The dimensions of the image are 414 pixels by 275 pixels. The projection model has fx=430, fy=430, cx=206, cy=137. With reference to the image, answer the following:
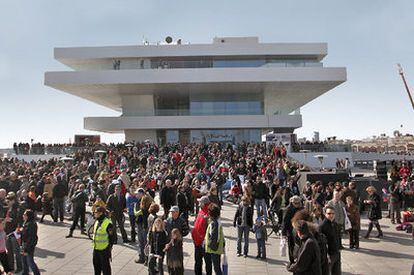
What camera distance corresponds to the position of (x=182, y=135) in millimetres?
47375

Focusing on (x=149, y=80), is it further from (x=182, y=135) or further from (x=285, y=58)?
(x=285, y=58)

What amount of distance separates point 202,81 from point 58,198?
30.2 metres

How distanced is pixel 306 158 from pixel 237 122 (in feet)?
32.5

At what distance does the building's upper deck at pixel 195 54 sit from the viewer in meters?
46.0

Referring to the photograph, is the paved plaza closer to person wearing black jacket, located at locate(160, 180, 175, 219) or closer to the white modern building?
person wearing black jacket, located at locate(160, 180, 175, 219)

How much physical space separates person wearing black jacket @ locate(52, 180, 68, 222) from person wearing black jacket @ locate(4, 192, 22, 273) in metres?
4.74

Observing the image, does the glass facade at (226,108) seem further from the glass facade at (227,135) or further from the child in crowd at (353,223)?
the child in crowd at (353,223)

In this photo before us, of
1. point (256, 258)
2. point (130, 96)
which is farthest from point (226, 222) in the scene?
point (130, 96)

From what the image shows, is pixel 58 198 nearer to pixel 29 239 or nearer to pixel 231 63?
pixel 29 239

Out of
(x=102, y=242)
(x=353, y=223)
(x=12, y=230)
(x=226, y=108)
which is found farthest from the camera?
(x=226, y=108)

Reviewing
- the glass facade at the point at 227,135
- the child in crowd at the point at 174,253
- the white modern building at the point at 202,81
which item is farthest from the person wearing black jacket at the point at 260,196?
the glass facade at the point at 227,135

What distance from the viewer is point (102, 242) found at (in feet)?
26.6

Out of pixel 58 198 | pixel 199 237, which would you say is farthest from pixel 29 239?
pixel 58 198

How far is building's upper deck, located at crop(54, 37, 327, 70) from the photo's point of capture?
45969 millimetres
